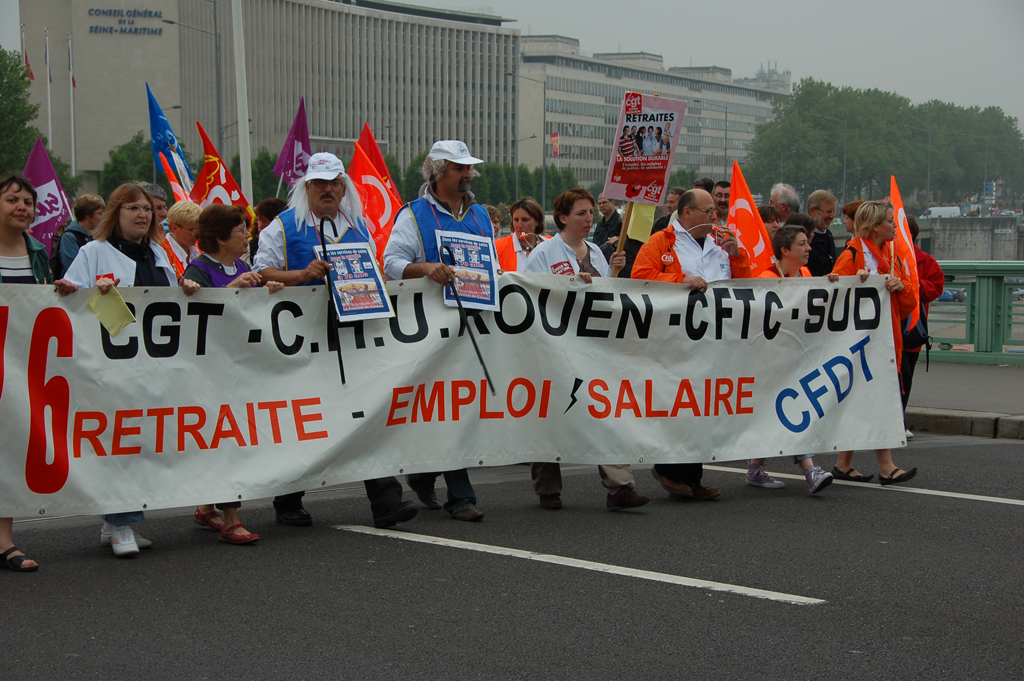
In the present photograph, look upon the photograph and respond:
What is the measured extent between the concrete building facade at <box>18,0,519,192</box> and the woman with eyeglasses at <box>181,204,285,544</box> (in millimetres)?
80649

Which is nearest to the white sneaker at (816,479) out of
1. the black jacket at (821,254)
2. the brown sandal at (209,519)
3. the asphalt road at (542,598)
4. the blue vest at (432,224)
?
the asphalt road at (542,598)

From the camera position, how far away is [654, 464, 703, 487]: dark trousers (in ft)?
22.7

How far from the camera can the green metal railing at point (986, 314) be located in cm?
1309

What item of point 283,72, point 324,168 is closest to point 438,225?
point 324,168

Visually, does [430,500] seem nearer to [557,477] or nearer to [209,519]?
[557,477]

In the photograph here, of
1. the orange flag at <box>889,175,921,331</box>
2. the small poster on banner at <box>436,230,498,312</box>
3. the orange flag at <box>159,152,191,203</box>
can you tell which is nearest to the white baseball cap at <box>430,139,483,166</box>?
the small poster on banner at <box>436,230,498,312</box>

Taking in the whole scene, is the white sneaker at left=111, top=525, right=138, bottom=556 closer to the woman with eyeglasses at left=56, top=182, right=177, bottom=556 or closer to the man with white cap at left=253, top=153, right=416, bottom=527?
the woman with eyeglasses at left=56, top=182, right=177, bottom=556

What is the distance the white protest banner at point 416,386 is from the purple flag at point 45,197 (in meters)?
6.98

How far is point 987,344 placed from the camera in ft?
43.7

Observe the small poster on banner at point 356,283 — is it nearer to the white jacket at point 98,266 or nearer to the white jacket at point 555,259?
the white jacket at point 98,266

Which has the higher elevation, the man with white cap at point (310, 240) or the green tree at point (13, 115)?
the green tree at point (13, 115)

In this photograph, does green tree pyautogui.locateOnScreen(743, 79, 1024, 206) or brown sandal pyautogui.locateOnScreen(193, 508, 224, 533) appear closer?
brown sandal pyautogui.locateOnScreen(193, 508, 224, 533)

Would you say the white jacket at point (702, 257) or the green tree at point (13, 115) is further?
the green tree at point (13, 115)

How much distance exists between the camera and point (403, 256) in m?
6.39
